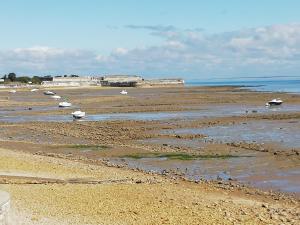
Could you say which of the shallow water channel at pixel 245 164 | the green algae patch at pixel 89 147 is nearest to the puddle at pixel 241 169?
the shallow water channel at pixel 245 164

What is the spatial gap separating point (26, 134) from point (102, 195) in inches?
938

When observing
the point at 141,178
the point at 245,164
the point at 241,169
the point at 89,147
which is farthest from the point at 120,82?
the point at 141,178

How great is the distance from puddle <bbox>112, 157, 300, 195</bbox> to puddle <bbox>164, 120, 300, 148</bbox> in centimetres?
609

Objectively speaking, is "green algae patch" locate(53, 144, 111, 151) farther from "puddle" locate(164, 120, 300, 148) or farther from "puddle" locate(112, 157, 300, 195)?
"puddle" locate(164, 120, 300, 148)

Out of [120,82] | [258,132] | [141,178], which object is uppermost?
[141,178]

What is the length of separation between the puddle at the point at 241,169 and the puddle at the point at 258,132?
609cm

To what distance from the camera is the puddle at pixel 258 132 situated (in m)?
33.1

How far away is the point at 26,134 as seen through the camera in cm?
3909

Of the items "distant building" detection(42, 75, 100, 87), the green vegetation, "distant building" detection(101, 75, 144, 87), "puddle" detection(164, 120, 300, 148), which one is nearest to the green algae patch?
the green vegetation

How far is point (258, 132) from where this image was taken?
3762cm

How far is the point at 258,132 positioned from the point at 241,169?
1452cm

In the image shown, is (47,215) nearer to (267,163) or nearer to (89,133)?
(267,163)

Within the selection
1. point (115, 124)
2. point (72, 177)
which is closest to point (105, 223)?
point (72, 177)

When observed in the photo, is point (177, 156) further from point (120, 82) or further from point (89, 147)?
point (120, 82)
